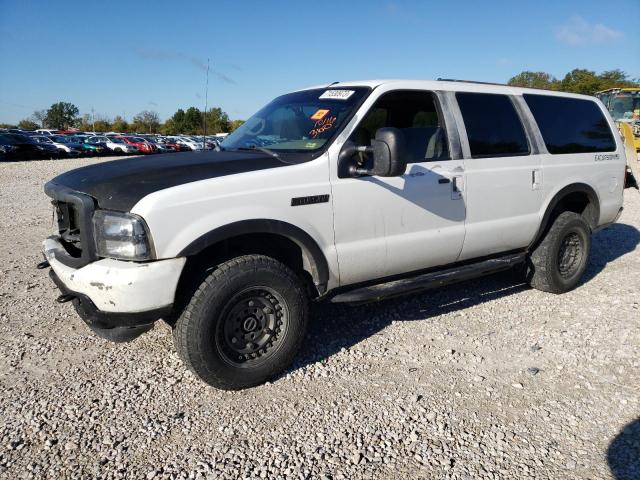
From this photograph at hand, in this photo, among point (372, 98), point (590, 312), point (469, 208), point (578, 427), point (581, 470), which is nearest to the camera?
point (581, 470)

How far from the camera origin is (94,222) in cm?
302

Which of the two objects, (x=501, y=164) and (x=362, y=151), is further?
(x=501, y=164)

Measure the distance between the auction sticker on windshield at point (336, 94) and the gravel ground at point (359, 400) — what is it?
195cm

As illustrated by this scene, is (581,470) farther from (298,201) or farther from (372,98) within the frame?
(372,98)

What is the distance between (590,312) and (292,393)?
3120 millimetres

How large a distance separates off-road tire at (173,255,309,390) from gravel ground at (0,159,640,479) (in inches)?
7.3

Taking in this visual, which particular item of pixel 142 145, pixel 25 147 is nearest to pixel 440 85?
pixel 25 147

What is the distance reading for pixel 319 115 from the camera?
12.8ft

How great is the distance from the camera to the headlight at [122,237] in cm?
287

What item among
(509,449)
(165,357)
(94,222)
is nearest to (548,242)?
(509,449)

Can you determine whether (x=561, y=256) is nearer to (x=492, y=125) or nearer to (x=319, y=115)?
(x=492, y=125)

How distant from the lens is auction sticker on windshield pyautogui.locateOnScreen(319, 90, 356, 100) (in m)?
3.92

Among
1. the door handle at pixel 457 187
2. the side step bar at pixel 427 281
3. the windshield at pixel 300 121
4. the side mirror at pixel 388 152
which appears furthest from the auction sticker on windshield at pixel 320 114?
the side step bar at pixel 427 281

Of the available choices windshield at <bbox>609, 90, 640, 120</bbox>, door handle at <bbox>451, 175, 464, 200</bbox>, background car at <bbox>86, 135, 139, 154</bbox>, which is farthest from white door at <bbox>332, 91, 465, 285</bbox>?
background car at <bbox>86, 135, 139, 154</bbox>
